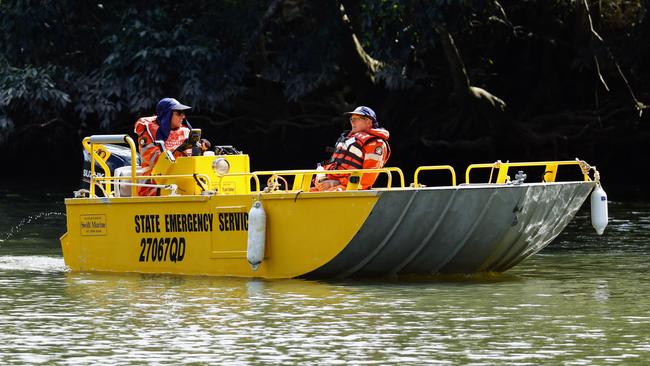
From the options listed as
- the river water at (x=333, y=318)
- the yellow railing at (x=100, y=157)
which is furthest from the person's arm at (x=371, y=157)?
the yellow railing at (x=100, y=157)

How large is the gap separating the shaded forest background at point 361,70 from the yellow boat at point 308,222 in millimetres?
11784

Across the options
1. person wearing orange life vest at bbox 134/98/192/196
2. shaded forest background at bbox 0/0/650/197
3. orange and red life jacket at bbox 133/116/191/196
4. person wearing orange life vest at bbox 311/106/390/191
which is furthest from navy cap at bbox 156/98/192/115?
shaded forest background at bbox 0/0/650/197

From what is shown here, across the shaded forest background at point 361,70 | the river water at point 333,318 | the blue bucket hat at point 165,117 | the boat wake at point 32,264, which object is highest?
the shaded forest background at point 361,70

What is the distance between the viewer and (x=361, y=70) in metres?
31.0

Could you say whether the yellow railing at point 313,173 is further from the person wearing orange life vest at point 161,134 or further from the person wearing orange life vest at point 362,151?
the person wearing orange life vest at point 161,134

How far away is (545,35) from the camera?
31391mm

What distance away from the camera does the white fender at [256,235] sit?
14.5 m

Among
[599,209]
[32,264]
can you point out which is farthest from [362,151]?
[32,264]

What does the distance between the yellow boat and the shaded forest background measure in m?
11.8

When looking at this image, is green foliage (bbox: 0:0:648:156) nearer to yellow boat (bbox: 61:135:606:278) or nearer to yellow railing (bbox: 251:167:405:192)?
yellow boat (bbox: 61:135:606:278)

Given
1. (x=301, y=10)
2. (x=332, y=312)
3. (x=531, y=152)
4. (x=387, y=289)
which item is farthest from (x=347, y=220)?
(x=531, y=152)

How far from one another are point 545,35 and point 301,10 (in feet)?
15.1

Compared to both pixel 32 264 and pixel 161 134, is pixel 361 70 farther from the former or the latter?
pixel 161 134

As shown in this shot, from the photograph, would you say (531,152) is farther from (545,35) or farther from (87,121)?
(87,121)
